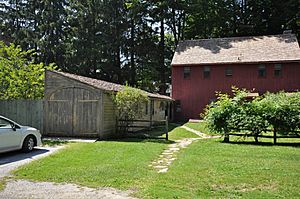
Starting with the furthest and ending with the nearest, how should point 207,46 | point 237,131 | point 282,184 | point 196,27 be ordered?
point 196,27
point 207,46
point 237,131
point 282,184

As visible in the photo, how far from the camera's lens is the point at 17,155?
32.1 ft

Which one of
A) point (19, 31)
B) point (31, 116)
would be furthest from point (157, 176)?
point (19, 31)

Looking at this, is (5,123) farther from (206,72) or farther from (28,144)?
(206,72)

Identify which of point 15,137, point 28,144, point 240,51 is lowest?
point 28,144

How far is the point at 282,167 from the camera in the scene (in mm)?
7934

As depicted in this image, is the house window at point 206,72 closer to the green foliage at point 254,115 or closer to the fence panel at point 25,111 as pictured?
the green foliage at point 254,115

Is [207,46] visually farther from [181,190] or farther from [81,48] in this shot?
[181,190]

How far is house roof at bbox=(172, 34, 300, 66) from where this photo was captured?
2536cm

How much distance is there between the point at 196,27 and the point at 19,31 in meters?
20.5

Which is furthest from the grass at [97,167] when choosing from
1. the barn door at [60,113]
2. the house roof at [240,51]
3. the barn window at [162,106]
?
the house roof at [240,51]

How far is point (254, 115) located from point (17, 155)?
31.7ft

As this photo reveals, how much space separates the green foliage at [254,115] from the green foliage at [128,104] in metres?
3.65

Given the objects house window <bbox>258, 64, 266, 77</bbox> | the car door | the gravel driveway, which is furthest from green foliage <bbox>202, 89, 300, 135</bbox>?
house window <bbox>258, 64, 266, 77</bbox>

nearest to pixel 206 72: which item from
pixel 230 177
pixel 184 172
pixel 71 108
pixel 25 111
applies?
pixel 71 108
